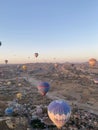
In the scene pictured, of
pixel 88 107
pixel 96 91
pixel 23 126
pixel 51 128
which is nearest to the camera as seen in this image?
pixel 23 126

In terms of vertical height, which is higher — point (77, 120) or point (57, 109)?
point (57, 109)

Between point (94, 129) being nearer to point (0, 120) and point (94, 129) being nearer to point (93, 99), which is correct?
point (0, 120)

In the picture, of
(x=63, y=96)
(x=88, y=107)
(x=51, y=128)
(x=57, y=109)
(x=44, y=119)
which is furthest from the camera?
(x=63, y=96)

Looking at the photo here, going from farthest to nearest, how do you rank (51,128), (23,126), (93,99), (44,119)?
(93,99) → (44,119) → (51,128) → (23,126)

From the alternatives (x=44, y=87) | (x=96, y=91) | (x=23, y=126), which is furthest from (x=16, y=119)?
(x=96, y=91)

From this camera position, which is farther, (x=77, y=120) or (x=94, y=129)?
(x=77, y=120)

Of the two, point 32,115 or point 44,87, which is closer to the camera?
point 32,115

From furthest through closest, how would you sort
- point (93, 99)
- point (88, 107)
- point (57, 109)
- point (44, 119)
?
point (93, 99) → point (88, 107) → point (44, 119) → point (57, 109)

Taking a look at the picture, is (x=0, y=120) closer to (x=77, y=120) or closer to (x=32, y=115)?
(x=32, y=115)

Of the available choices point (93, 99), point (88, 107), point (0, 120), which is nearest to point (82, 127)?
point (0, 120)
